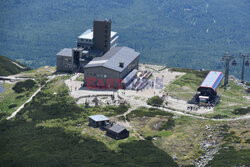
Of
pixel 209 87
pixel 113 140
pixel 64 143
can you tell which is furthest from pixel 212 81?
pixel 64 143

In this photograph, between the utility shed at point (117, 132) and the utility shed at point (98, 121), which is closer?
the utility shed at point (117, 132)

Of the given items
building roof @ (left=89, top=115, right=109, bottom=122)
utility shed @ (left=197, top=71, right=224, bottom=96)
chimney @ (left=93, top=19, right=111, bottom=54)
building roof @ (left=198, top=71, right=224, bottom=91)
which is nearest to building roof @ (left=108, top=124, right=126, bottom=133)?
building roof @ (left=89, top=115, right=109, bottom=122)

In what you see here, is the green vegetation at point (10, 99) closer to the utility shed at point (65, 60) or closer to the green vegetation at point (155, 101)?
the utility shed at point (65, 60)

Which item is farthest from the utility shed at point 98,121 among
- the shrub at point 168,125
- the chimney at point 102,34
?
the chimney at point 102,34

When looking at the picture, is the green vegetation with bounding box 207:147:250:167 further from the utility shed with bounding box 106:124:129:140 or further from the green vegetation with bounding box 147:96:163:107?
the green vegetation with bounding box 147:96:163:107

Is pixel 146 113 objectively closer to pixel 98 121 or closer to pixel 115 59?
pixel 98 121

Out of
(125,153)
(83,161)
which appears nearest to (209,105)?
(125,153)
